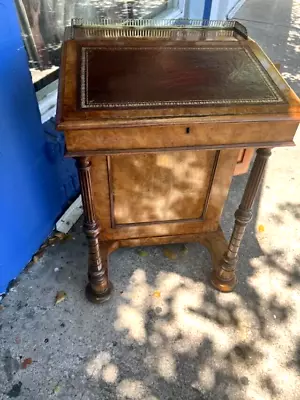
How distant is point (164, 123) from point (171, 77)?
10.7 inches

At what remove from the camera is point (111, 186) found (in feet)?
5.62

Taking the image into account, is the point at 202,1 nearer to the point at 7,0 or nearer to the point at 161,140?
the point at 7,0

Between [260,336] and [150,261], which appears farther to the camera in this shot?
[150,261]

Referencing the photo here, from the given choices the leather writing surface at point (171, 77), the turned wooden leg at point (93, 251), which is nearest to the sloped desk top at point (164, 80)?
the leather writing surface at point (171, 77)

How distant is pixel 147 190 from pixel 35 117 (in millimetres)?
668

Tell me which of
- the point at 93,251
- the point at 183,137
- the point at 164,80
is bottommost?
the point at 93,251

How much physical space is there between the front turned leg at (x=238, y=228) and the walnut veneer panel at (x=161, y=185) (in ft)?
0.82

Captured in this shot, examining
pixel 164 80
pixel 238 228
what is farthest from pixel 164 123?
pixel 238 228

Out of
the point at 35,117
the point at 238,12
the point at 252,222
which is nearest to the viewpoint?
the point at 35,117

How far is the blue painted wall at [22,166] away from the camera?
153cm

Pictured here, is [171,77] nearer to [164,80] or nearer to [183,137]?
[164,80]

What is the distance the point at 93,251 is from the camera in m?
1.70

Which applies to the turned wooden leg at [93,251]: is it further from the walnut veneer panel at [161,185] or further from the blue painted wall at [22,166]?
the blue painted wall at [22,166]

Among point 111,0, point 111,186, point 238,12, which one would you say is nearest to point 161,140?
point 111,186
